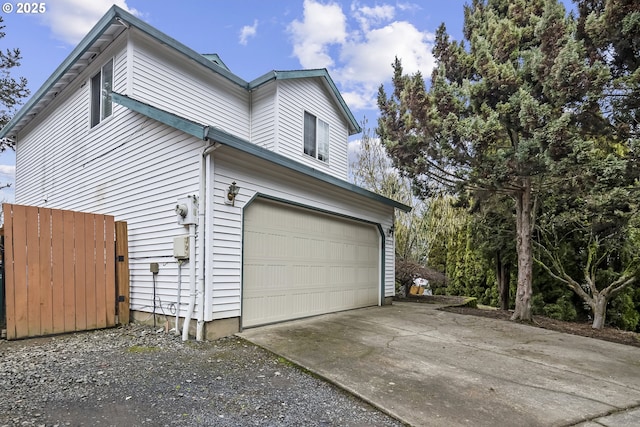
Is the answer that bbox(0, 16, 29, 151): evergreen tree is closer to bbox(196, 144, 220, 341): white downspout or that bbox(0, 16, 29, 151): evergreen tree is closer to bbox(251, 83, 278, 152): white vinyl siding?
bbox(251, 83, 278, 152): white vinyl siding

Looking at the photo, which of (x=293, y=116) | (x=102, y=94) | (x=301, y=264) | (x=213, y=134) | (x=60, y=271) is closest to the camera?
(x=213, y=134)

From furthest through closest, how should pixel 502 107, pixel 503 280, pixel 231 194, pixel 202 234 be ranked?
pixel 503 280
pixel 502 107
pixel 231 194
pixel 202 234

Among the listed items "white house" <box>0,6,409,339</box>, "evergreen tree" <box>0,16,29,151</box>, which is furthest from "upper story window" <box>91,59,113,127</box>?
"evergreen tree" <box>0,16,29,151</box>

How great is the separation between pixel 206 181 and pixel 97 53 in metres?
5.08

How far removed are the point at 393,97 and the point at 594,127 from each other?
3775 mm

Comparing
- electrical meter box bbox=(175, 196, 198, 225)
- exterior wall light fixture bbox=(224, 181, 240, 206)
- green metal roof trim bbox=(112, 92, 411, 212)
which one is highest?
green metal roof trim bbox=(112, 92, 411, 212)

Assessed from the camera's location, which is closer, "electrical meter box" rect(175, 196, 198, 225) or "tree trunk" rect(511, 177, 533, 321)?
"electrical meter box" rect(175, 196, 198, 225)

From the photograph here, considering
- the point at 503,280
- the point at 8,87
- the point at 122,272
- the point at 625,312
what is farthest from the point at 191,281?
the point at 8,87

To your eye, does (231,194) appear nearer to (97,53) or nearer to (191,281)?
(191,281)

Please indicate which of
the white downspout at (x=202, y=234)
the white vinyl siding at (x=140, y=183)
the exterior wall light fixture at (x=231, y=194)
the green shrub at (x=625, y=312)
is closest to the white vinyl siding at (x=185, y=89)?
the white vinyl siding at (x=140, y=183)

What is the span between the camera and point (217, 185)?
5383 millimetres

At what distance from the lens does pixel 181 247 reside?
5312mm

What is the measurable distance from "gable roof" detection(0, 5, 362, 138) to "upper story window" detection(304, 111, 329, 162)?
1067 millimetres

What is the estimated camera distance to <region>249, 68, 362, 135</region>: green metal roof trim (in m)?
9.16
